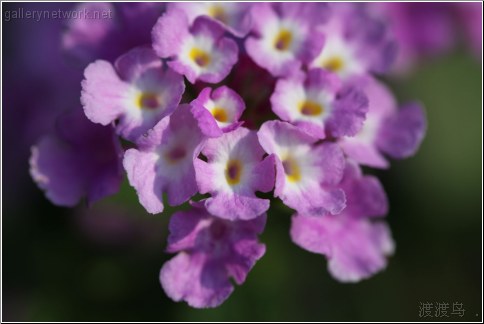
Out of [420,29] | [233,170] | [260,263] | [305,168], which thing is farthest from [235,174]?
[420,29]

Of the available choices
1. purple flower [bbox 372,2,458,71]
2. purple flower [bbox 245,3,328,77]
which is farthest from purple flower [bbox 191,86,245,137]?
purple flower [bbox 372,2,458,71]

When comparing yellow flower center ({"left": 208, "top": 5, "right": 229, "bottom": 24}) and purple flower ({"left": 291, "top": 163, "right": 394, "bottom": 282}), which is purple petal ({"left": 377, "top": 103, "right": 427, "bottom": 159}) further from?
yellow flower center ({"left": 208, "top": 5, "right": 229, "bottom": 24})

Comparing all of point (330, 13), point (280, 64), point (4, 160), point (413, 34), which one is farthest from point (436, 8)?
point (4, 160)

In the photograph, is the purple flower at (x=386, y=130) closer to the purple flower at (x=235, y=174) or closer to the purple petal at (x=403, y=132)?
the purple petal at (x=403, y=132)

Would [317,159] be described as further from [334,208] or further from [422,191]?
[422,191]

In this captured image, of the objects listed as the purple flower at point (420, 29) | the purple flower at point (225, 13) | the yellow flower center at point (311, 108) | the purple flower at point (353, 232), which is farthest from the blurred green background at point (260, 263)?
the purple flower at point (225, 13)

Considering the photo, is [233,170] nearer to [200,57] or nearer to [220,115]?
[220,115]
